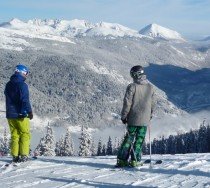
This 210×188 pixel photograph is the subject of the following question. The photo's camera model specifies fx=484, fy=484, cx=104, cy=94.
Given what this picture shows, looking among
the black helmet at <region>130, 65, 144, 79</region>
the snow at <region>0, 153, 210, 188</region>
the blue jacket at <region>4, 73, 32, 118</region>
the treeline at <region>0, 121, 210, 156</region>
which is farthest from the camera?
the treeline at <region>0, 121, 210, 156</region>

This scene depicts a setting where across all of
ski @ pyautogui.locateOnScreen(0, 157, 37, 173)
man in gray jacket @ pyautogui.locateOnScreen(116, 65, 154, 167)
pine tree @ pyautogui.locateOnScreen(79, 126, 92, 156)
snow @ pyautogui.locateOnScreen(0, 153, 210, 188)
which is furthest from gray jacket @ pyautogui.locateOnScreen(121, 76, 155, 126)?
pine tree @ pyautogui.locateOnScreen(79, 126, 92, 156)

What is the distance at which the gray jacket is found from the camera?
461 inches

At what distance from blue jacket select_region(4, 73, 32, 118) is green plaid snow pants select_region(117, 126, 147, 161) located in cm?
253

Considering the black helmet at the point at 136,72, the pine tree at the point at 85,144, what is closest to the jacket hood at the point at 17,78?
the black helmet at the point at 136,72

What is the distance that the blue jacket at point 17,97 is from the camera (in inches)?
480

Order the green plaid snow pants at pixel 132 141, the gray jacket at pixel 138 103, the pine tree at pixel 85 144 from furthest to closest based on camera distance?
the pine tree at pixel 85 144
the green plaid snow pants at pixel 132 141
the gray jacket at pixel 138 103

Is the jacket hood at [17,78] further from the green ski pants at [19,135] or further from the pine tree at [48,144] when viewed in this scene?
the pine tree at [48,144]

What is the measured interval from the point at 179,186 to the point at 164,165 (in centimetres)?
300

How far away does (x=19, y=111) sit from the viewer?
12352 mm

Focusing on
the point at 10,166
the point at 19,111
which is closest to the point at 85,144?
the point at 19,111

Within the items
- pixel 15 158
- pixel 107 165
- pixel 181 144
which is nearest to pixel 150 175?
pixel 107 165

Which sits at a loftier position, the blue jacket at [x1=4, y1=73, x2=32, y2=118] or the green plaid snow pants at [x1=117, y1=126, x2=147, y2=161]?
the blue jacket at [x1=4, y1=73, x2=32, y2=118]

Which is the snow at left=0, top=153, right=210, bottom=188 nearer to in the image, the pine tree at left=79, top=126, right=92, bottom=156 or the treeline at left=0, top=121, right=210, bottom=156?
the treeline at left=0, top=121, right=210, bottom=156

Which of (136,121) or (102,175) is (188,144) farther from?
(102,175)
